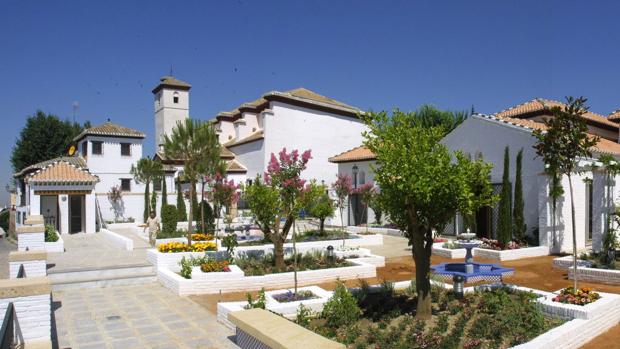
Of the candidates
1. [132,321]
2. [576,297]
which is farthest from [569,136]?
[132,321]

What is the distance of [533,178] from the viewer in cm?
2006

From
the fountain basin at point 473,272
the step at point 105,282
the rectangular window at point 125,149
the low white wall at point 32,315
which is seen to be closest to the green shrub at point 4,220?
the rectangular window at point 125,149

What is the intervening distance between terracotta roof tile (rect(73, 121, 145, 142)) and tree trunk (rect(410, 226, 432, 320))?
107ft

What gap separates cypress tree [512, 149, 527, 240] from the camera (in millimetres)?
19484

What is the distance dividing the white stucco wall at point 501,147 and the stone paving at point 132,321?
563 inches

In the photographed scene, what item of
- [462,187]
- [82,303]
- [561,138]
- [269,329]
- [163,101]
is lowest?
[82,303]

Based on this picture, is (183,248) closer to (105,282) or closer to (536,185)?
(105,282)

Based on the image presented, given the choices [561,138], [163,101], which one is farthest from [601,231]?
[163,101]

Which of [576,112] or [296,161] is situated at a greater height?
[576,112]

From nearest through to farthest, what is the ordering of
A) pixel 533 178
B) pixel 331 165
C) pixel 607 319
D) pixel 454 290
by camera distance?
pixel 607 319, pixel 454 290, pixel 533 178, pixel 331 165

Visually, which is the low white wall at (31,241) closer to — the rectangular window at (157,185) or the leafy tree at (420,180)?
the leafy tree at (420,180)

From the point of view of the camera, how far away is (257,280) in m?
12.8

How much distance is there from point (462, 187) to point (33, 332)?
623 centimetres

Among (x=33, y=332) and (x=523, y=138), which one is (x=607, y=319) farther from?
(x=523, y=138)
